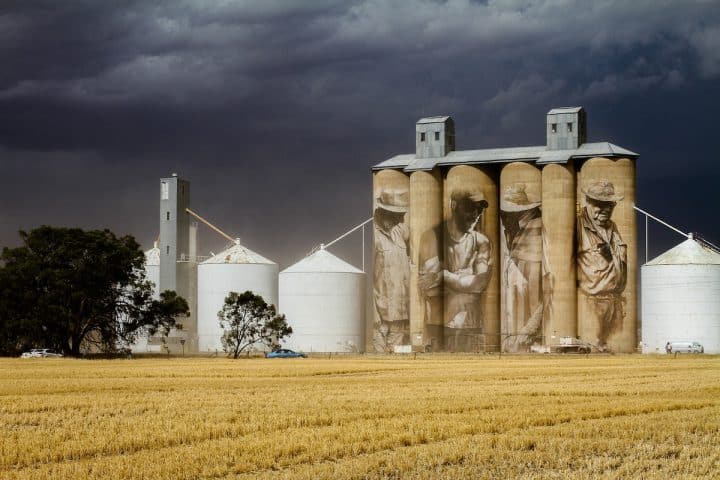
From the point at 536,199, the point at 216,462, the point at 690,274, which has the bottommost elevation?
the point at 216,462

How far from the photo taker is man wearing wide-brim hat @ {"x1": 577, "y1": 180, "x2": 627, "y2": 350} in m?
113

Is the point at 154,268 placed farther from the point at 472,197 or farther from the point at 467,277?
the point at 472,197

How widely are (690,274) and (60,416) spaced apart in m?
95.0

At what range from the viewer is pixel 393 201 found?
127m

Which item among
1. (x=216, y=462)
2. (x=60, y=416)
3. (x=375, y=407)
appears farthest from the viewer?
(x=375, y=407)

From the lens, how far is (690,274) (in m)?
114

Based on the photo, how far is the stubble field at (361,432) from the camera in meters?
20.0

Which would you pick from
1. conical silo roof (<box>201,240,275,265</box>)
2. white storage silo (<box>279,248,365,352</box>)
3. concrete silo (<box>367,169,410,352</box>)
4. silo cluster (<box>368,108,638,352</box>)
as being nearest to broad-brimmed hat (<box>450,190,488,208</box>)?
silo cluster (<box>368,108,638,352</box>)

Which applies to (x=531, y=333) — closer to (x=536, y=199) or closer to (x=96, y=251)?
(x=536, y=199)

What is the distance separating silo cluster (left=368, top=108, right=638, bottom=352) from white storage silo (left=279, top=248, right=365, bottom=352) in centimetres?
304

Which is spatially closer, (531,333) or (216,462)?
(216,462)

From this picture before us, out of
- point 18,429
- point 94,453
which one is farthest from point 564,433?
point 18,429

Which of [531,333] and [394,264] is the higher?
[394,264]

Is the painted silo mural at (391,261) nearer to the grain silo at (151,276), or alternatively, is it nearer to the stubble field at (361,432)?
the grain silo at (151,276)
